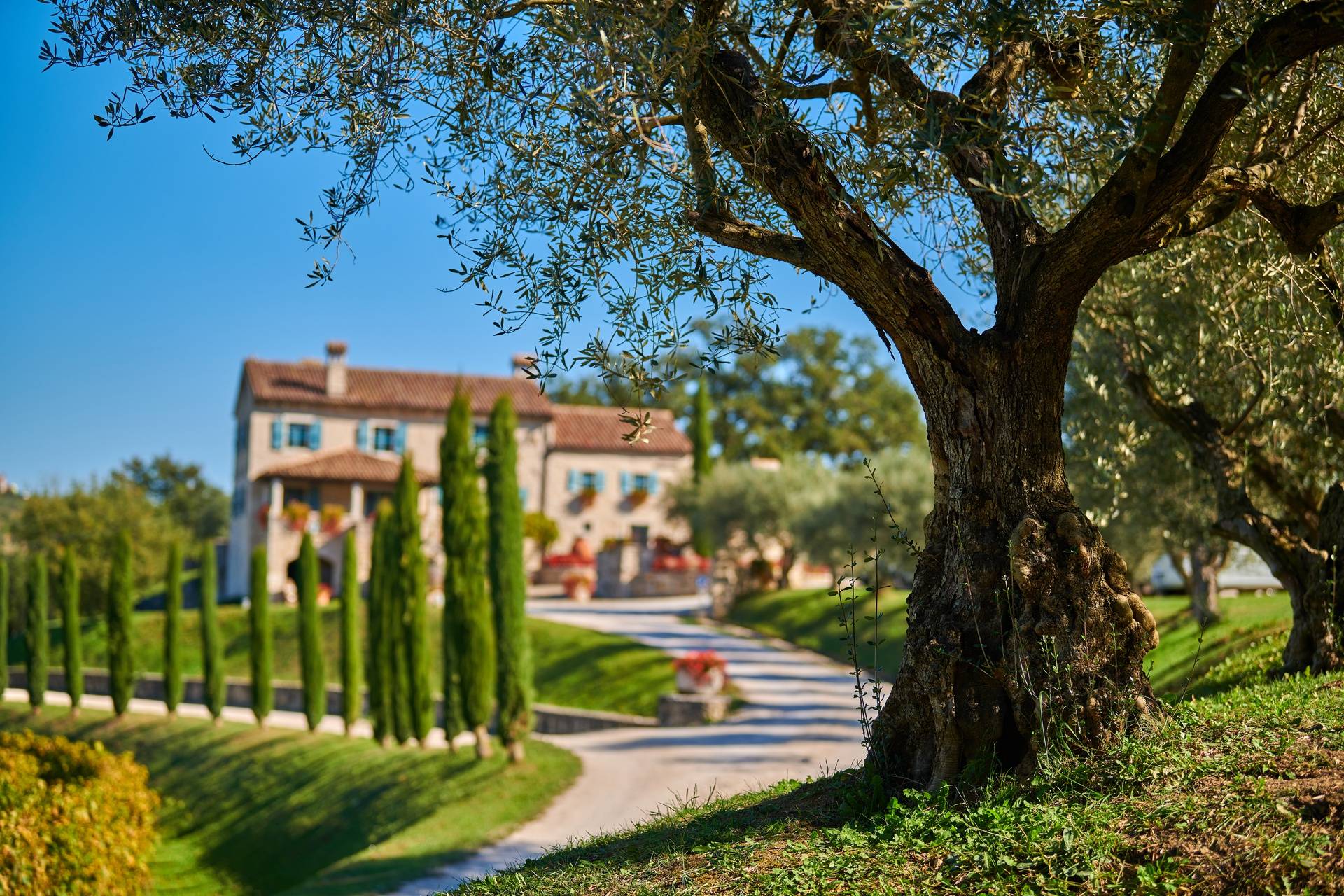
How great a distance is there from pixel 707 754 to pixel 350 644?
10.5m

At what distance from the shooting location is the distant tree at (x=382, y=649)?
2148 centimetres

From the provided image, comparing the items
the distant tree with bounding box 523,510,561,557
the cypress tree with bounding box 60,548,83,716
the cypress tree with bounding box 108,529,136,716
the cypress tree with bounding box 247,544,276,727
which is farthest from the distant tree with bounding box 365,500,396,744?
the distant tree with bounding box 523,510,561,557

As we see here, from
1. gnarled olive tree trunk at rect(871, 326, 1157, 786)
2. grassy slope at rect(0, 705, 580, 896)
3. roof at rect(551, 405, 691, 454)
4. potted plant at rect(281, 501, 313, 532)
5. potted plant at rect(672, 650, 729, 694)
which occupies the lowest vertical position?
grassy slope at rect(0, 705, 580, 896)

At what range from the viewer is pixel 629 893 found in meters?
4.53

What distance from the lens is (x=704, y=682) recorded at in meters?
21.2

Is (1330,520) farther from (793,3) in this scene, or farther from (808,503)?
(808,503)

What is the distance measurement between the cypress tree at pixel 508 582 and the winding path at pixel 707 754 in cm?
116

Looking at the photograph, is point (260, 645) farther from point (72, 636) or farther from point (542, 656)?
point (72, 636)

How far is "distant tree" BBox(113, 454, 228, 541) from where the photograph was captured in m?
70.9

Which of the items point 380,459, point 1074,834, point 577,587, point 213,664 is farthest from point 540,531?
point 1074,834

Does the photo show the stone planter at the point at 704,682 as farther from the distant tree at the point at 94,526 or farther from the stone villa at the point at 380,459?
the distant tree at the point at 94,526

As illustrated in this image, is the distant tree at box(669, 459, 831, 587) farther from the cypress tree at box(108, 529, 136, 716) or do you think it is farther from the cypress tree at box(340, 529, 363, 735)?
the cypress tree at box(108, 529, 136, 716)

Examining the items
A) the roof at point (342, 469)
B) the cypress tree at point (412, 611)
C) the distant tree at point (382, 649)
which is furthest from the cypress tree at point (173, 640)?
the roof at point (342, 469)

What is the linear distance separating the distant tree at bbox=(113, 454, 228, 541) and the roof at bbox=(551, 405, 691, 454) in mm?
30905
